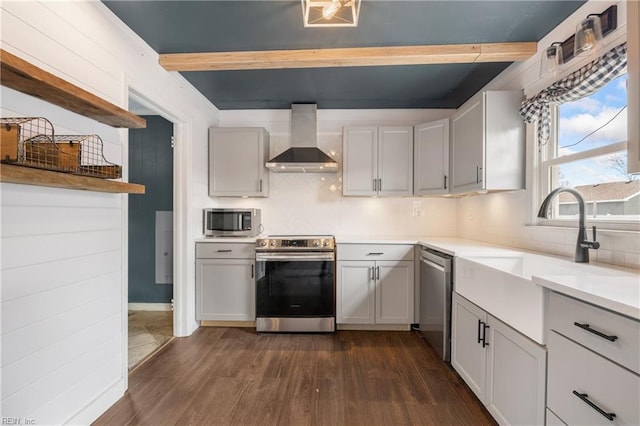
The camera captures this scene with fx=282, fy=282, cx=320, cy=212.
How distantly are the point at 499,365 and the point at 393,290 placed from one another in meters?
1.35

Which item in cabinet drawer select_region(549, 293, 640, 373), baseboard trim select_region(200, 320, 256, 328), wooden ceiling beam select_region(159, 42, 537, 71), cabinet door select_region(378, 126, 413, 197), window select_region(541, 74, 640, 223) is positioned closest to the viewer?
cabinet drawer select_region(549, 293, 640, 373)

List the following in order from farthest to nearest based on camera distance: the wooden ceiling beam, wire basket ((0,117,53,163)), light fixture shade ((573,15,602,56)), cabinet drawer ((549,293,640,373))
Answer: the wooden ceiling beam
light fixture shade ((573,15,602,56))
wire basket ((0,117,53,163))
cabinet drawer ((549,293,640,373))

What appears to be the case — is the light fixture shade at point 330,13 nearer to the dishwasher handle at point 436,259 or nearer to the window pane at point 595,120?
the window pane at point 595,120

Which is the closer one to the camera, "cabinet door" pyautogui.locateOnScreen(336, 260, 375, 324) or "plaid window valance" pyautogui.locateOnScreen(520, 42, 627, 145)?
"plaid window valance" pyautogui.locateOnScreen(520, 42, 627, 145)

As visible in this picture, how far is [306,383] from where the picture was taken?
199 centimetres

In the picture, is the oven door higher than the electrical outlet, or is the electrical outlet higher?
the electrical outlet

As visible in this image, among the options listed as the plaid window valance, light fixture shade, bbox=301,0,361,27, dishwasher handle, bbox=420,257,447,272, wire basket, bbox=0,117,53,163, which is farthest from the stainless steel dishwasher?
wire basket, bbox=0,117,53,163

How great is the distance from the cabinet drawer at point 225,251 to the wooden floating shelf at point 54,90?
4.95 feet

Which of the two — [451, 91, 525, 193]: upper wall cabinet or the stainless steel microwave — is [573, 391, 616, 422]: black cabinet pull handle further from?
the stainless steel microwave

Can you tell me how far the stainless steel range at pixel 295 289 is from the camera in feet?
9.21

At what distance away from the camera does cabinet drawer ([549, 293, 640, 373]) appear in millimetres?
840

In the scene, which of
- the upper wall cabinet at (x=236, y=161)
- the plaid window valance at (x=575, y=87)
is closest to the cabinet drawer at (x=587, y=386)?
Result: the plaid window valance at (x=575, y=87)

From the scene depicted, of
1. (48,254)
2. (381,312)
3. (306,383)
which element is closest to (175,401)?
(306,383)

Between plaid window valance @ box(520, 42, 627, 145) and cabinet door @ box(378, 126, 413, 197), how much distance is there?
1.16 metres
